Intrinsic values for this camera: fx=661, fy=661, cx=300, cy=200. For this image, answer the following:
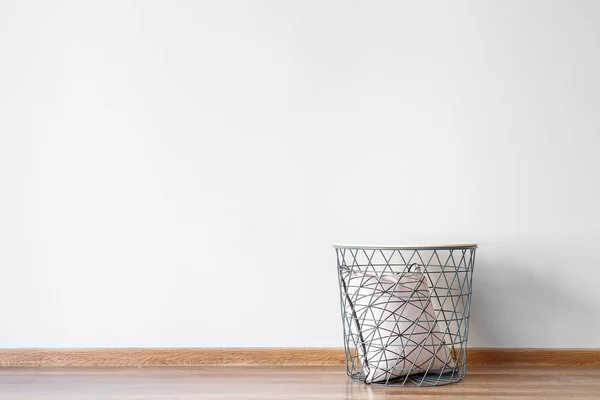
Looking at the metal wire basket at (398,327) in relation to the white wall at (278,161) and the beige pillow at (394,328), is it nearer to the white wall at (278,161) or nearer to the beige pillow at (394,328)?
the beige pillow at (394,328)

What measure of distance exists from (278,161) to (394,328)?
53cm

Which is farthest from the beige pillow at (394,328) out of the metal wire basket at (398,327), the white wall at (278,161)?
the white wall at (278,161)

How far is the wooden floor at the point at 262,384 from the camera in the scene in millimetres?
1319

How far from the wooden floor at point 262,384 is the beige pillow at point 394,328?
6cm

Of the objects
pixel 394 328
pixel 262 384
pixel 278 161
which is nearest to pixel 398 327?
pixel 394 328

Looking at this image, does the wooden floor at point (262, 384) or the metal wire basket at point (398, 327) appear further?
the metal wire basket at point (398, 327)

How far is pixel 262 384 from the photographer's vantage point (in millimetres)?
1429

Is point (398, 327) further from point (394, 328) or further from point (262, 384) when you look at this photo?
point (262, 384)

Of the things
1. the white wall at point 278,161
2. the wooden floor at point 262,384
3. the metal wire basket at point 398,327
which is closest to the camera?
the wooden floor at point 262,384

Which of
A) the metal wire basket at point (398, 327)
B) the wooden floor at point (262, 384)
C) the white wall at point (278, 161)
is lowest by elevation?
the wooden floor at point (262, 384)

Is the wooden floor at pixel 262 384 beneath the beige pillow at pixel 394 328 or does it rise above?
beneath

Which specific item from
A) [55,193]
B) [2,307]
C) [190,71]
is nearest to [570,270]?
[190,71]

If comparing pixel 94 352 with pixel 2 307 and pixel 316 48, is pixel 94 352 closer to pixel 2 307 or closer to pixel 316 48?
pixel 2 307

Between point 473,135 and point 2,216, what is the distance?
125 cm
